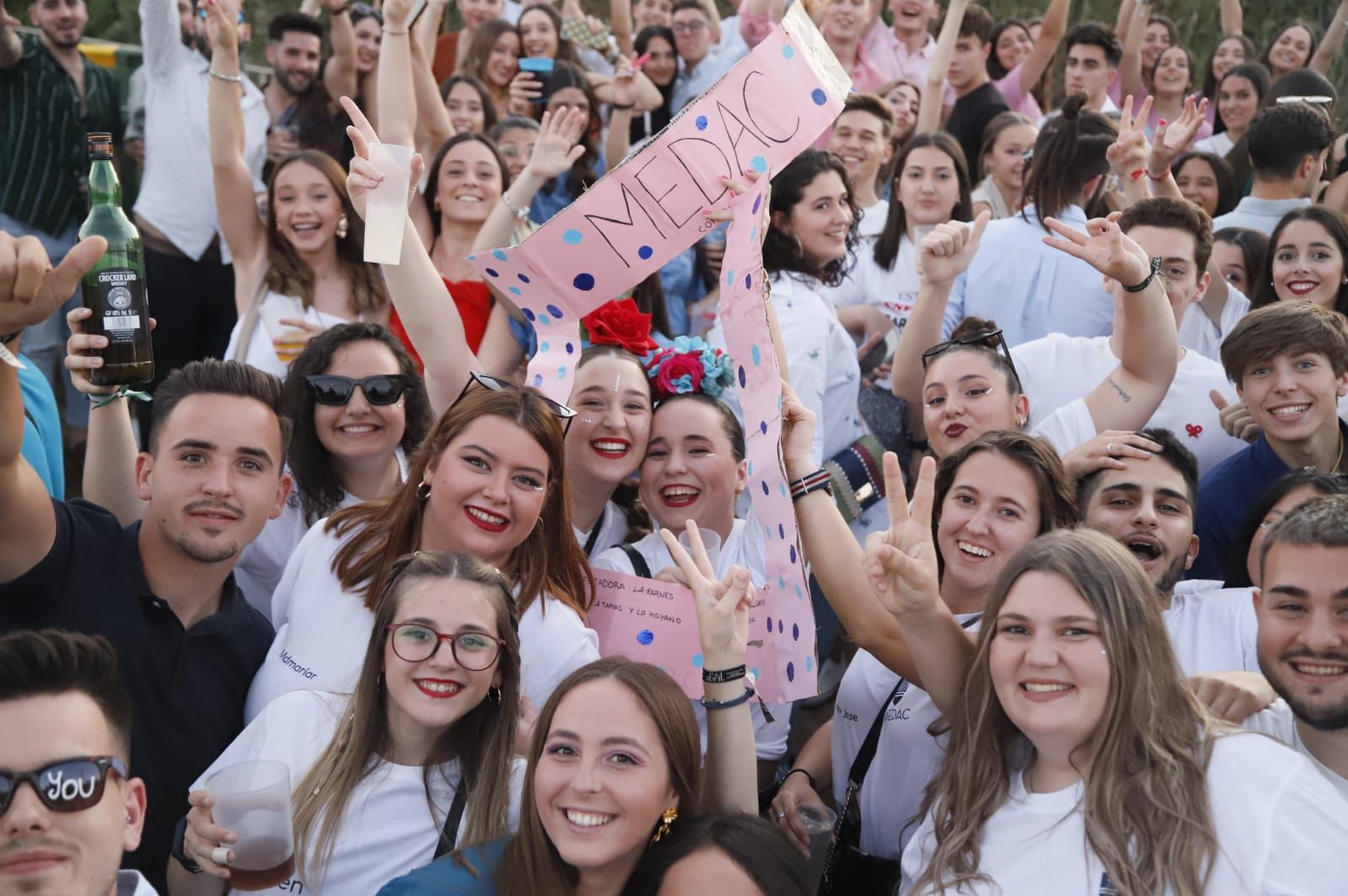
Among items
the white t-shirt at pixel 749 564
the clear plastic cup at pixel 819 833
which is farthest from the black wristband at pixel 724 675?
the white t-shirt at pixel 749 564

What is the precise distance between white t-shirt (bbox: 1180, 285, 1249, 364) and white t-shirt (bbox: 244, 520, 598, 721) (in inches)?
120

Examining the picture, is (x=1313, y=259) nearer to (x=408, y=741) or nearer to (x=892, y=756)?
(x=892, y=756)

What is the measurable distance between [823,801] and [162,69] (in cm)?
455

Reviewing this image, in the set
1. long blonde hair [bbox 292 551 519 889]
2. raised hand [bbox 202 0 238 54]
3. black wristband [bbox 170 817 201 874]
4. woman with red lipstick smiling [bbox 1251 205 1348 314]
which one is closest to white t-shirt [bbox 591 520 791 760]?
long blonde hair [bbox 292 551 519 889]

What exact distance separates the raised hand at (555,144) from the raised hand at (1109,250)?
6.41 feet

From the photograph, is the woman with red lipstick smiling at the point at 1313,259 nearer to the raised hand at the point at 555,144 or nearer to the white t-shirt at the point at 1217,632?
the white t-shirt at the point at 1217,632

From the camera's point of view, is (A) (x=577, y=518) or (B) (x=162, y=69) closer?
(A) (x=577, y=518)

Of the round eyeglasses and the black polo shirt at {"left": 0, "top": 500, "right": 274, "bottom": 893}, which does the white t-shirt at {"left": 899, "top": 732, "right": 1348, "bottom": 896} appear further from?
the black polo shirt at {"left": 0, "top": 500, "right": 274, "bottom": 893}

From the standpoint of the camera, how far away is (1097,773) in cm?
271

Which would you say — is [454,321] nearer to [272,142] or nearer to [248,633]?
[248,633]

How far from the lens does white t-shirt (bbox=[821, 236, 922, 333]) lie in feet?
19.7

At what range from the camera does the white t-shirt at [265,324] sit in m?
5.16

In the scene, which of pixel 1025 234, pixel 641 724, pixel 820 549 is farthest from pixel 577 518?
pixel 1025 234

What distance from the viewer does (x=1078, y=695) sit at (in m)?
2.74
